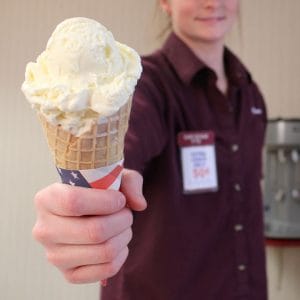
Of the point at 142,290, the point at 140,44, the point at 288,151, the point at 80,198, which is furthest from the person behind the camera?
the point at 140,44

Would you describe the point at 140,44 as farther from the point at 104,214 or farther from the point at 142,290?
the point at 104,214

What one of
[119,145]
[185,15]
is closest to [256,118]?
[185,15]

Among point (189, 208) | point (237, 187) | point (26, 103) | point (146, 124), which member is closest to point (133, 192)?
point (146, 124)

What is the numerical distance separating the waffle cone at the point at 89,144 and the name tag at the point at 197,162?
602 mm

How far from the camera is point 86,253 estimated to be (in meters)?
0.64

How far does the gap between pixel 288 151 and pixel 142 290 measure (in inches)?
68.5

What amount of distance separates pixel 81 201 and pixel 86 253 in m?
0.09

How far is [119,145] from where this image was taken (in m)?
Answer: 0.65

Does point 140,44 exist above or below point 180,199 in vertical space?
above

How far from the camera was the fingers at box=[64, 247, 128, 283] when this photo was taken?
0.64 meters

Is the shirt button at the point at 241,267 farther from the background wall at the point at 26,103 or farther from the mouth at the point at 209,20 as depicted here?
the background wall at the point at 26,103

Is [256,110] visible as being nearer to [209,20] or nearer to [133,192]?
[209,20]

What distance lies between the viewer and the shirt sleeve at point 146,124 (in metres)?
0.96

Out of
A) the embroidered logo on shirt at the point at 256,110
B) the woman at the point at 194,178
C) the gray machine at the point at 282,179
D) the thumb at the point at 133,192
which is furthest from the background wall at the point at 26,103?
the thumb at the point at 133,192
